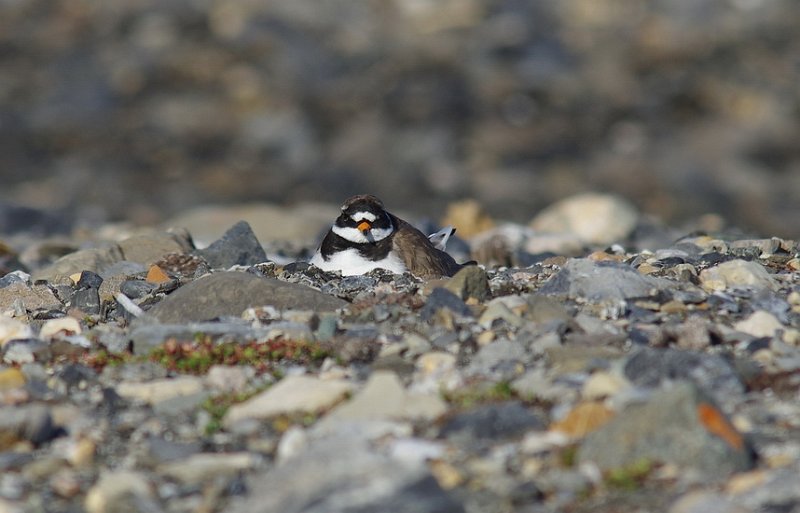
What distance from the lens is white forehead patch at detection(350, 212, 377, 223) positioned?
9.98 m

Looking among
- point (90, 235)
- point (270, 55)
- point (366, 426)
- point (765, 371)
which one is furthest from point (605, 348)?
point (270, 55)

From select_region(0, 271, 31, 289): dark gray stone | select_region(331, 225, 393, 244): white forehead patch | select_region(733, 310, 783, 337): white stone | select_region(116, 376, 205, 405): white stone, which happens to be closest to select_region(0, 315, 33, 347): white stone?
select_region(116, 376, 205, 405): white stone

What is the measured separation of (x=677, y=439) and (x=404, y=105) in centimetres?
2119

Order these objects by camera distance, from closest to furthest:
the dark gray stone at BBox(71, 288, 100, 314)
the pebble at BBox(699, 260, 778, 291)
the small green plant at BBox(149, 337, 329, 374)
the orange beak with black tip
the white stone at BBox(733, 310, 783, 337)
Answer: the small green plant at BBox(149, 337, 329, 374), the white stone at BBox(733, 310, 783, 337), the pebble at BBox(699, 260, 778, 291), the dark gray stone at BBox(71, 288, 100, 314), the orange beak with black tip

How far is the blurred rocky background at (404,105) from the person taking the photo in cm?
2398

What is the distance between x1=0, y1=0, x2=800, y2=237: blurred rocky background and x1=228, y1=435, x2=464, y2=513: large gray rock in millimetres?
16614

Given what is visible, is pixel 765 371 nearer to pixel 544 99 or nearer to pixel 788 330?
pixel 788 330

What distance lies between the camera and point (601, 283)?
8211mm

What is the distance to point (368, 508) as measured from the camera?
16.1ft

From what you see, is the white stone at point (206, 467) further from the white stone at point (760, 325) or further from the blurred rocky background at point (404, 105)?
the blurred rocky background at point (404, 105)

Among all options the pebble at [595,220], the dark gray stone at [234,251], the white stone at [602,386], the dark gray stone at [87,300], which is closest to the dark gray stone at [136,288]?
the dark gray stone at [87,300]

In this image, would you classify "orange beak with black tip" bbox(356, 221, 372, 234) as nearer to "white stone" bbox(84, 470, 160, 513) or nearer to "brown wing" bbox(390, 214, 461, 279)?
"brown wing" bbox(390, 214, 461, 279)

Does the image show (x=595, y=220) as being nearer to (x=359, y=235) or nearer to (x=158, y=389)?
(x=359, y=235)

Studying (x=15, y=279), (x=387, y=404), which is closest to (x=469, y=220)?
(x=15, y=279)
